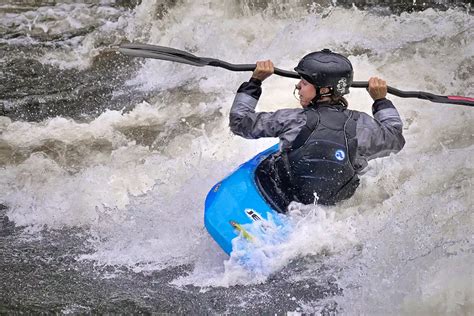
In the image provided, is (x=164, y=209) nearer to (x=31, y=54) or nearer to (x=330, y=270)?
(x=330, y=270)

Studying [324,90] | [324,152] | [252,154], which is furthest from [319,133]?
[252,154]

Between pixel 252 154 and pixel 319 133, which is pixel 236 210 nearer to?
pixel 319 133

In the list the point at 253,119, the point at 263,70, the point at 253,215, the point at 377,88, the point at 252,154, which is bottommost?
the point at 252,154

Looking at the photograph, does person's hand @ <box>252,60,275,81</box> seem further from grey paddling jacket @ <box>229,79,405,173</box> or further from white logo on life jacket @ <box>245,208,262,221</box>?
white logo on life jacket @ <box>245,208,262,221</box>

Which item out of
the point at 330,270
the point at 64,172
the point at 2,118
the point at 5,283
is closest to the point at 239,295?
the point at 330,270

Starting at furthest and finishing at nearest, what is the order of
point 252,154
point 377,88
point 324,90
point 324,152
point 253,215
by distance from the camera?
point 252,154 → point 377,88 → point 253,215 → point 324,90 → point 324,152

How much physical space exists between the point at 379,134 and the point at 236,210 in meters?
0.93

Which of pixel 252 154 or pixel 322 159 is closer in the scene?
pixel 322 159

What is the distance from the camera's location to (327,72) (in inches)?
162

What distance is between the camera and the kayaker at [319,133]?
13.4 ft

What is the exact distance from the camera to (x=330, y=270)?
4102 millimetres

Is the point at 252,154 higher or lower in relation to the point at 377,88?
lower

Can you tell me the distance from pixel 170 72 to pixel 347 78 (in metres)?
3.69

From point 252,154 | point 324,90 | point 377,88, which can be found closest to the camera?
point 324,90
